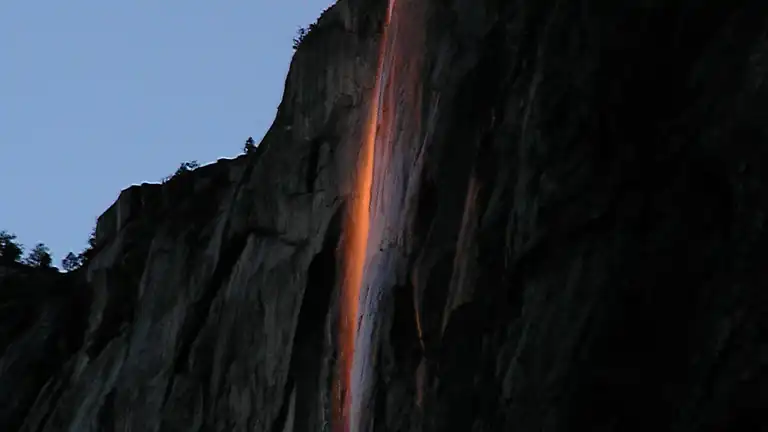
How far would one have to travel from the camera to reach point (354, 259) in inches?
641

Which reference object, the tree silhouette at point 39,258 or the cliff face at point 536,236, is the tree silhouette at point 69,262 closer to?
the tree silhouette at point 39,258

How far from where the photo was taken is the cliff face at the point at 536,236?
10438mm

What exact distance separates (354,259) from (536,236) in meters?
5.31

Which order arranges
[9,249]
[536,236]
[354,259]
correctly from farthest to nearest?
1. [9,249]
2. [354,259]
3. [536,236]

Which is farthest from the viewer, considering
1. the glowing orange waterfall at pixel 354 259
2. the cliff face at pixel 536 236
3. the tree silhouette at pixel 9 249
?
the tree silhouette at pixel 9 249

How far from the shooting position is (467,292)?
11.8 metres

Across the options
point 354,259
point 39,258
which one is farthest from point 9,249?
point 354,259

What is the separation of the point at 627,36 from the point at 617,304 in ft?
9.07

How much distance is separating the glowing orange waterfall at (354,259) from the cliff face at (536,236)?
0.05m

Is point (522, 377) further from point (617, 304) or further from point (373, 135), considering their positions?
point (373, 135)

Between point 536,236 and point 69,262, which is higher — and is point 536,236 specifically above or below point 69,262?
below

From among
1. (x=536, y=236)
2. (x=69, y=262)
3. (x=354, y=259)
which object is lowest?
(x=536, y=236)

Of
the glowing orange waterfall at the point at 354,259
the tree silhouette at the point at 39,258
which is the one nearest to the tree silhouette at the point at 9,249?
the tree silhouette at the point at 39,258

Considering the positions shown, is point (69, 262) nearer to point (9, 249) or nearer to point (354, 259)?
point (9, 249)
